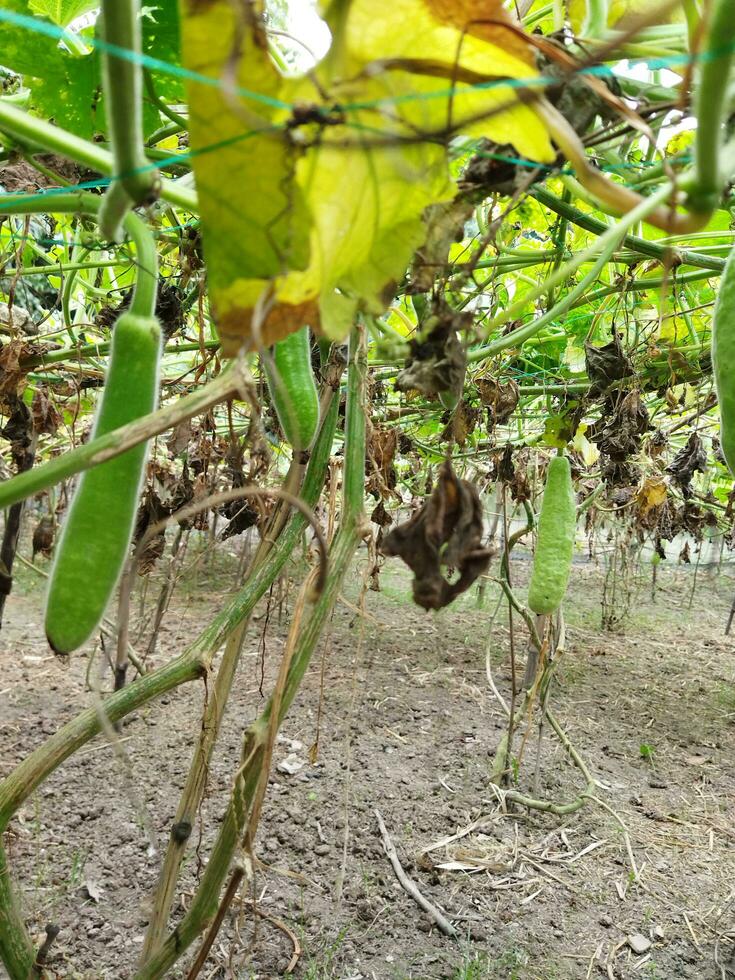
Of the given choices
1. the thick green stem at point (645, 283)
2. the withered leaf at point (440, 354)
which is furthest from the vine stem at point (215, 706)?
the thick green stem at point (645, 283)

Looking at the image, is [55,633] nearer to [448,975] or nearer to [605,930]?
[448,975]

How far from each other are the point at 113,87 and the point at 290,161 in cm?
12

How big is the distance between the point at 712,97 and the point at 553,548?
1.28m

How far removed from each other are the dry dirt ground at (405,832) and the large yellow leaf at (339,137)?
58cm

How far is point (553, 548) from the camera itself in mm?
1625

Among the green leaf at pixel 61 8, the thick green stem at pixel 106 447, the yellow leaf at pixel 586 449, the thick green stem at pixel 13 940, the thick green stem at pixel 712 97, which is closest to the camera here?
the thick green stem at pixel 712 97

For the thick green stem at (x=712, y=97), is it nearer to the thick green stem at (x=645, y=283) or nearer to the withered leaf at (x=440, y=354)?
the withered leaf at (x=440, y=354)

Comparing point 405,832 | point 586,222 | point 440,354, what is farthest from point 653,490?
point 440,354

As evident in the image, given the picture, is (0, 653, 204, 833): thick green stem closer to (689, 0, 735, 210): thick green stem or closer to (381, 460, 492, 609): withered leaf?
(381, 460, 492, 609): withered leaf

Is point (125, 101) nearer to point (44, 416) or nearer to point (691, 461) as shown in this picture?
point (44, 416)

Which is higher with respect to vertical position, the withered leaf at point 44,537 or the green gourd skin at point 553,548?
the green gourd skin at point 553,548

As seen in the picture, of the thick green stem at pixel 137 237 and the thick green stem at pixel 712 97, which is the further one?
the thick green stem at pixel 137 237

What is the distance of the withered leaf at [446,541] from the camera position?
62 centimetres

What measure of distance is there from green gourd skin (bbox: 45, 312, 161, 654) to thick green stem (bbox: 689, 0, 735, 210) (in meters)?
0.48
